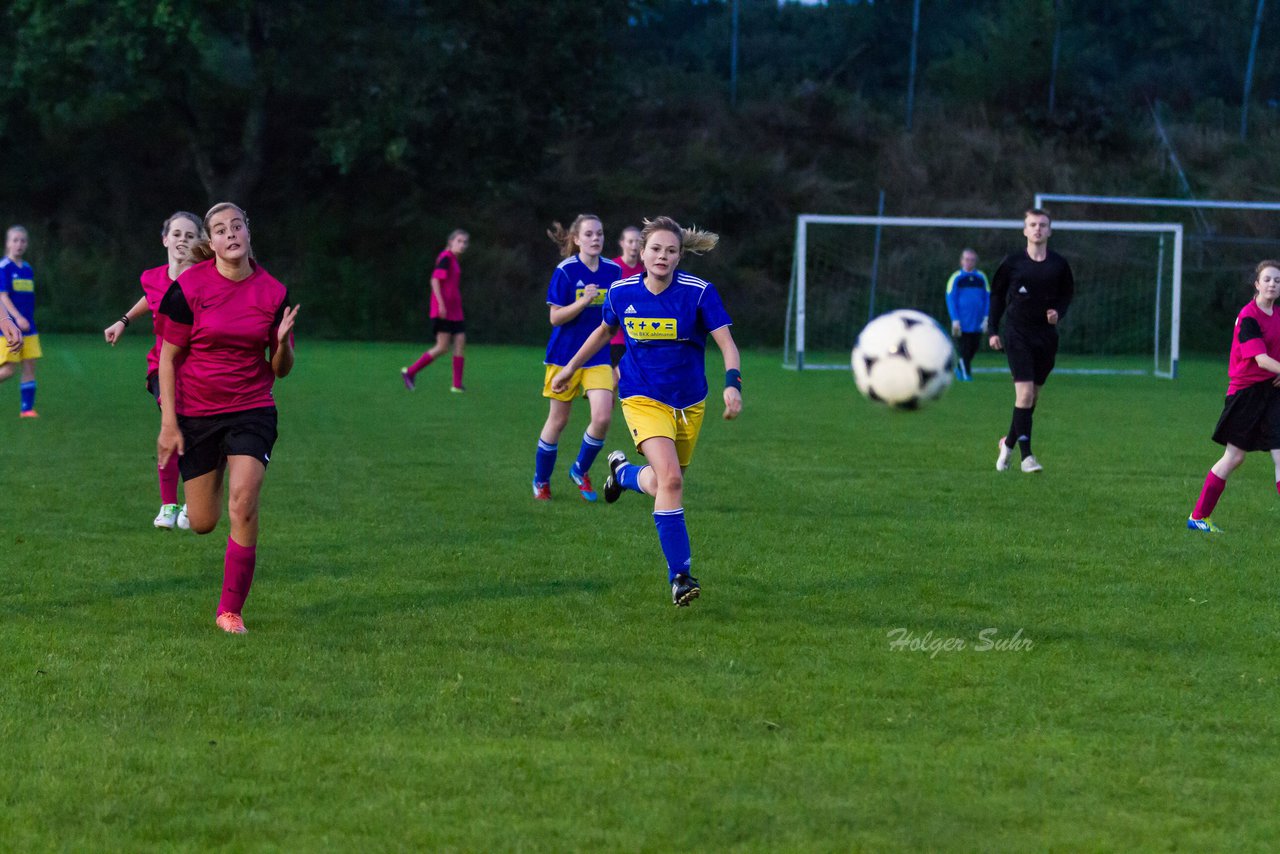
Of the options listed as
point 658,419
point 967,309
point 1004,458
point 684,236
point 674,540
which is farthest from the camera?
point 967,309

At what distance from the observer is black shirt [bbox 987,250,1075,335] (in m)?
11.6

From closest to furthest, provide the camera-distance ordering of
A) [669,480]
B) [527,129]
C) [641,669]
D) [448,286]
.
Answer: [641,669]
[669,480]
[448,286]
[527,129]

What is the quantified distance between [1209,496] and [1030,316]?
318 centimetres

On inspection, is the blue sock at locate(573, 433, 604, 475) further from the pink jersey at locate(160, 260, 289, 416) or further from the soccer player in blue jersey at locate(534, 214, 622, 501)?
the pink jersey at locate(160, 260, 289, 416)

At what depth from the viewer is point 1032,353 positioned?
38.1ft

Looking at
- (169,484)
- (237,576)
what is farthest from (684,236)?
(169,484)

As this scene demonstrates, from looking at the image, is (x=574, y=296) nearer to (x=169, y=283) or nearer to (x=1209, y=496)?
(x=169, y=283)

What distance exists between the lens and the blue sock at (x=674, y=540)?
6.54m

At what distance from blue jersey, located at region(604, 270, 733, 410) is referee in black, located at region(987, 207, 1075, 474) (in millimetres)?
5081

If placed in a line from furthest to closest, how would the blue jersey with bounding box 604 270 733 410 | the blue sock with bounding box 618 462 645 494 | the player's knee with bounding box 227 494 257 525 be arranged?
1. the blue sock with bounding box 618 462 645 494
2. the blue jersey with bounding box 604 270 733 410
3. the player's knee with bounding box 227 494 257 525

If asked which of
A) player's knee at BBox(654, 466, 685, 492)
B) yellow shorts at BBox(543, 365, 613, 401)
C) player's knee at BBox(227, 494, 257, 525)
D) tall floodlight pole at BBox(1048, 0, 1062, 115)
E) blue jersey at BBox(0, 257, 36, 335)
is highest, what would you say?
tall floodlight pole at BBox(1048, 0, 1062, 115)

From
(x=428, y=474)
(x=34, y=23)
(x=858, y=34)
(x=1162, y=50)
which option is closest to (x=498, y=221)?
(x=34, y=23)

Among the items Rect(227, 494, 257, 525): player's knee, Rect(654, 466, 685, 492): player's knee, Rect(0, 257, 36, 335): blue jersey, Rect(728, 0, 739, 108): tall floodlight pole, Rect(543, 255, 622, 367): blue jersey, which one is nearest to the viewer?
Rect(227, 494, 257, 525): player's knee

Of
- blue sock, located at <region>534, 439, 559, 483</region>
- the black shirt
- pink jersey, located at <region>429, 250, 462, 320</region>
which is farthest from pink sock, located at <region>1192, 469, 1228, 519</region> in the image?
pink jersey, located at <region>429, 250, 462, 320</region>
